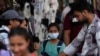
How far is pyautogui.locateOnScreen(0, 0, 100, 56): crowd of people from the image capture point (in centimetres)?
514

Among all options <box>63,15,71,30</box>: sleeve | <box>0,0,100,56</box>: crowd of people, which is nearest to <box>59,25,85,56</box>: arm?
<box>0,0,100,56</box>: crowd of people

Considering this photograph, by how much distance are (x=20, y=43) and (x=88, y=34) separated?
5.47ft

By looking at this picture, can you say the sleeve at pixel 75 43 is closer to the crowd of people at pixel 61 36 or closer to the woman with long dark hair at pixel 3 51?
the crowd of people at pixel 61 36

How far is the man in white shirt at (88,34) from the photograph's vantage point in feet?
21.2

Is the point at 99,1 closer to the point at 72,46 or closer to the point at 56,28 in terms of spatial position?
the point at 56,28

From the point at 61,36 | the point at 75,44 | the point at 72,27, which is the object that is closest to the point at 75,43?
the point at 75,44

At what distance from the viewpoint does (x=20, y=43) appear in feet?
16.7

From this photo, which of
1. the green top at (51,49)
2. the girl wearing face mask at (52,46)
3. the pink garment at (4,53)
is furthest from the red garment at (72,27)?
the pink garment at (4,53)

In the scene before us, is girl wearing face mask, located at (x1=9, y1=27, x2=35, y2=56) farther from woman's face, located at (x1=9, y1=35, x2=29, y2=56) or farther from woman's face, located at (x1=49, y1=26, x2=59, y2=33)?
woman's face, located at (x1=49, y1=26, x2=59, y2=33)

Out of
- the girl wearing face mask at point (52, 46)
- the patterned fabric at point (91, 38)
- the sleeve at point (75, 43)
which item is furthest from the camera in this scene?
the girl wearing face mask at point (52, 46)

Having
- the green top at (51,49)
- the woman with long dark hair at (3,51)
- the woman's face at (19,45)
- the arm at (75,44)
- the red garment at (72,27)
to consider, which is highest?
the woman's face at (19,45)

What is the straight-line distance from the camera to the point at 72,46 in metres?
6.89

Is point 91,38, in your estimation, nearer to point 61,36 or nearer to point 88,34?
point 88,34

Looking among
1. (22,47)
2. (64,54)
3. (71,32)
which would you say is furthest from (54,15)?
(22,47)
